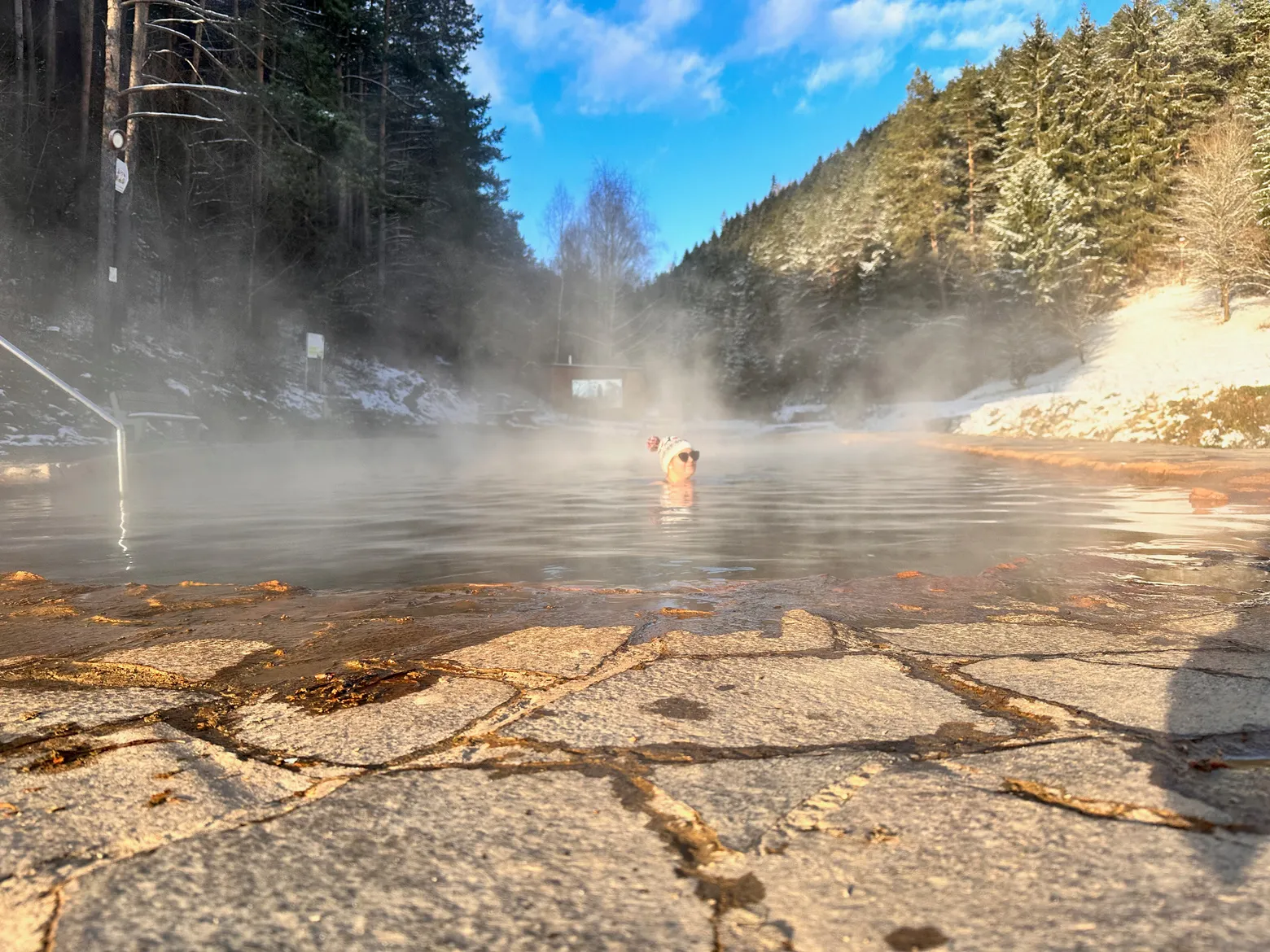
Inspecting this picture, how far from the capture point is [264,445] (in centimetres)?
1698

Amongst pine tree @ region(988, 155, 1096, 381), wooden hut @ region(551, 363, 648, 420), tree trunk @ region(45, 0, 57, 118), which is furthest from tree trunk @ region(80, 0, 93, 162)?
pine tree @ region(988, 155, 1096, 381)

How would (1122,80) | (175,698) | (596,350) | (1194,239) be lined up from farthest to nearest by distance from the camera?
1. (596,350)
2. (1122,80)
3. (1194,239)
4. (175,698)

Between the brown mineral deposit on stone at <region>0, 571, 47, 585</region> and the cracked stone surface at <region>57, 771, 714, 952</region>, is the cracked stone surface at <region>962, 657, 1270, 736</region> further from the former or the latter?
the brown mineral deposit on stone at <region>0, 571, 47, 585</region>

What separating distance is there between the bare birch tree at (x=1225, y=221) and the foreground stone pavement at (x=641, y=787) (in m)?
35.6

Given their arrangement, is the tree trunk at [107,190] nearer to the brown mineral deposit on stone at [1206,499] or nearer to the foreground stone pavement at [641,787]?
the foreground stone pavement at [641,787]

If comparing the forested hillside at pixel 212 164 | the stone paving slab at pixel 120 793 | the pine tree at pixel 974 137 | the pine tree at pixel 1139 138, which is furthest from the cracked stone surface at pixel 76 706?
the pine tree at pixel 974 137

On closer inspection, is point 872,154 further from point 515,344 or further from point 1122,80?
point 515,344

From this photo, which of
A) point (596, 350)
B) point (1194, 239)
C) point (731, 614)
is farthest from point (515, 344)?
point (731, 614)

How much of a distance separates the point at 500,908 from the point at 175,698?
1620 mm

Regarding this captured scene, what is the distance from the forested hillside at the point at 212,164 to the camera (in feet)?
53.1

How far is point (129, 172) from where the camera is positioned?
15570 mm

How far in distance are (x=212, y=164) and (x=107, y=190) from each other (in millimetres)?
7370

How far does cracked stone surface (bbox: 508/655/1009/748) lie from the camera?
7.14ft

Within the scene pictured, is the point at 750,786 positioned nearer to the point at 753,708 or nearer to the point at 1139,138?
the point at 753,708
